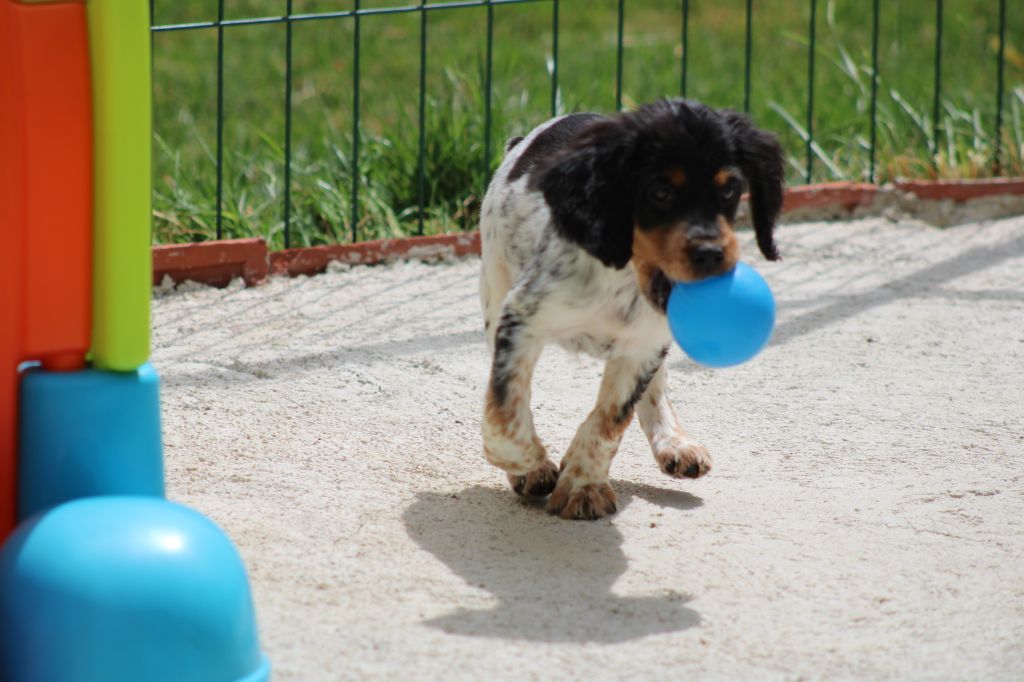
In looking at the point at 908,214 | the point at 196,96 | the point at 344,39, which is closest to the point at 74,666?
the point at 908,214

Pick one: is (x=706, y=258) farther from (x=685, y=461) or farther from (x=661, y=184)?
(x=685, y=461)

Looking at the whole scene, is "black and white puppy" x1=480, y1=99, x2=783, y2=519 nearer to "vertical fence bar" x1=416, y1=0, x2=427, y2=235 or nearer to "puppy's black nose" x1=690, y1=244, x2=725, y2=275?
"puppy's black nose" x1=690, y1=244, x2=725, y2=275

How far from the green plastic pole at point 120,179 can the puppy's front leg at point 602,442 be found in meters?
1.33

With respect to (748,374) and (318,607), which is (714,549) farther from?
(748,374)

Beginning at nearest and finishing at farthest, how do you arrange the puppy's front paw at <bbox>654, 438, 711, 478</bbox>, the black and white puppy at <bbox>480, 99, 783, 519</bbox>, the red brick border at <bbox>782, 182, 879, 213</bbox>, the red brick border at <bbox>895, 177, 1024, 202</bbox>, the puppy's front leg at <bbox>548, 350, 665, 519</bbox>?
the black and white puppy at <bbox>480, 99, 783, 519</bbox>, the puppy's front leg at <bbox>548, 350, 665, 519</bbox>, the puppy's front paw at <bbox>654, 438, 711, 478</bbox>, the red brick border at <bbox>782, 182, 879, 213</bbox>, the red brick border at <bbox>895, 177, 1024, 202</bbox>

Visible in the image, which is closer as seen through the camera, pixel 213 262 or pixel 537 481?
pixel 537 481

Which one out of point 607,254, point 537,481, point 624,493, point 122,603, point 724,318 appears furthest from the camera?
point 624,493

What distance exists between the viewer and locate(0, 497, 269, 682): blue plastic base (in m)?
2.58

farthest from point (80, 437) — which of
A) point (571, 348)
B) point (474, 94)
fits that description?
point (474, 94)

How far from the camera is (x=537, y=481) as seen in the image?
4.05m

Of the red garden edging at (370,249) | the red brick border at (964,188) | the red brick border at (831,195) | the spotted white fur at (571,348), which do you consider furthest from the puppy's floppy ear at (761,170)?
the red brick border at (964,188)

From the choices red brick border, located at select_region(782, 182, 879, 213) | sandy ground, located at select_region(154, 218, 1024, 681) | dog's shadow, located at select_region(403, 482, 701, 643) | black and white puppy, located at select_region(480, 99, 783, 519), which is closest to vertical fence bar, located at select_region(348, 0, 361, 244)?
sandy ground, located at select_region(154, 218, 1024, 681)

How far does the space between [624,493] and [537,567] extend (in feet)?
2.28

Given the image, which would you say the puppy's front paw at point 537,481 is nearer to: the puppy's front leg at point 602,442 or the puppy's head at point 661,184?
the puppy's front leg at point 602,442
